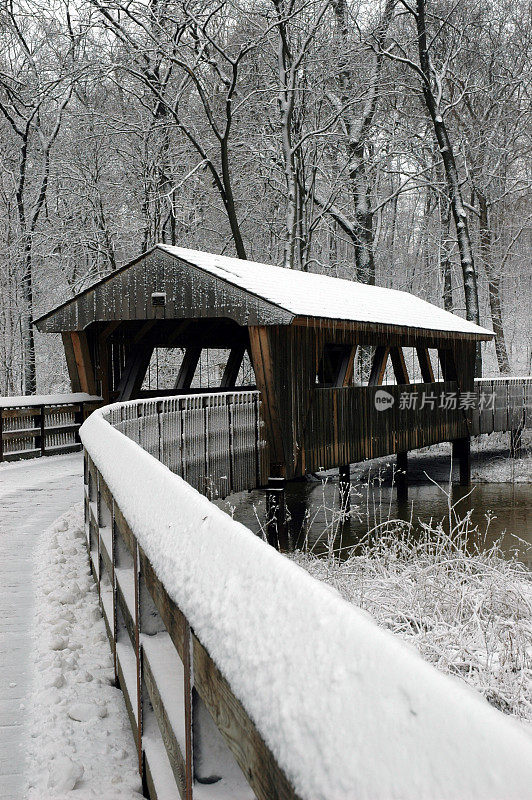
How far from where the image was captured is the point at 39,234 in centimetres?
2484

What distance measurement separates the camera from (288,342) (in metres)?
11.9

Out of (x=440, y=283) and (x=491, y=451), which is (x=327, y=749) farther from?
(x=440, y=283)

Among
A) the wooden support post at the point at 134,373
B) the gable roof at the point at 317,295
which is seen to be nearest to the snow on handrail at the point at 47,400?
the wooden support post at the point at 134,373

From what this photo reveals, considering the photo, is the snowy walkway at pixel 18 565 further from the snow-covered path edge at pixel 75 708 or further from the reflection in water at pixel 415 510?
the reflection in water at pixel 415 510

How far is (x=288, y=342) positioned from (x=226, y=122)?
1363 cm

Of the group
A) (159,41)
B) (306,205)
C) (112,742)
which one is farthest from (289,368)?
(306,205)

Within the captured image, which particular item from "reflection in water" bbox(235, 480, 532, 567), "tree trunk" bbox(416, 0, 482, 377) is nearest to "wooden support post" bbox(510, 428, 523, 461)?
"reflection in water" bbox(235, 480, 532, 567)

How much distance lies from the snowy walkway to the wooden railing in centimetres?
147

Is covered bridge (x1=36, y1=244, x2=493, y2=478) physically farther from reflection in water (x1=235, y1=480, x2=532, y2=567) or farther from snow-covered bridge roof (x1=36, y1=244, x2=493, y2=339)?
reflection in water (x1=235, y1=480, x2=532, y2=567)

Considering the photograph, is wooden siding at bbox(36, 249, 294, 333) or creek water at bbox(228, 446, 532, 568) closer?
wooden siding at bbox(36, 249, 294, 333)

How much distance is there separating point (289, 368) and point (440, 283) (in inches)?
956

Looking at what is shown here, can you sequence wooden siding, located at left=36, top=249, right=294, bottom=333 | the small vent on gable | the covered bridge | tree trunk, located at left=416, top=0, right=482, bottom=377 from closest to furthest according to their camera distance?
1. wooden siding, located at left=36, top=249, right=294, bottom=333
2. the covered bridge
3. the small vent on gable
4. tree trunk, located at left=416, top=0, right=482, bottom=377

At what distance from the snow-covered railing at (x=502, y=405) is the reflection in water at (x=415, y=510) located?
1.96m

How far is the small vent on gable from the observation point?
13345 millimetres
